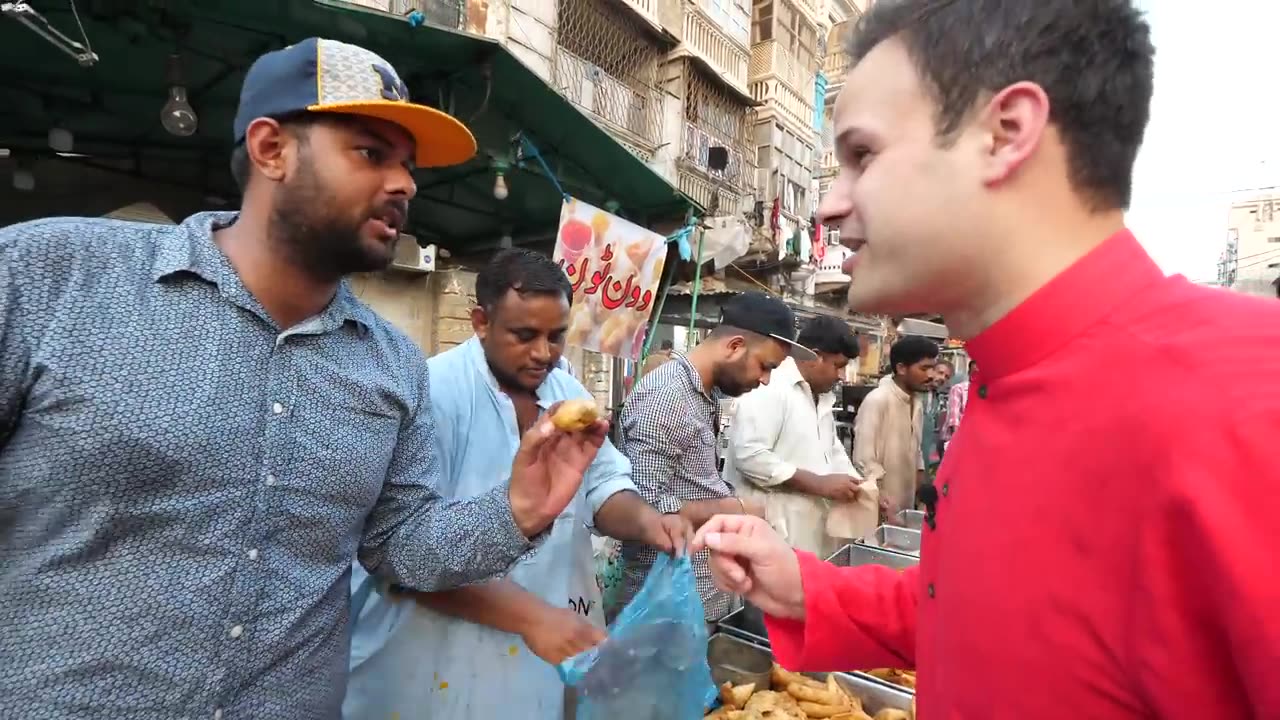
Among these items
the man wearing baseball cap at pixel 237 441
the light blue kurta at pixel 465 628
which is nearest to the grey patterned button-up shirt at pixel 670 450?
the light blue kurta at pixel 465 628

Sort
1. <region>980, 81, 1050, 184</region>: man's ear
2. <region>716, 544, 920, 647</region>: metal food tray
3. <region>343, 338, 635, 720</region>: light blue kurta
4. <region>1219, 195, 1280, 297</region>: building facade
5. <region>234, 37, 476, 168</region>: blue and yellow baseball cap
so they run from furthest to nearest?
<region>1219, 195, 1280, 297</region>: building facade, <region>716, 544, 920, 647</region>: metal food tray, <region>343, 338, 635, 720</region>: light blue kurta, <region>234, 37, 476, 168</region>: blue and yellow baseball cap, <region>980, 81, 1050, 184</region>: man's ear

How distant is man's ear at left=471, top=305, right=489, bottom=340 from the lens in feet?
8.01

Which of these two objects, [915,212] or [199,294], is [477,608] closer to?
[199,294]

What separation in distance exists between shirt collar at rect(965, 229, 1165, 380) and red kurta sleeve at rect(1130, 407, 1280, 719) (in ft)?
0.79

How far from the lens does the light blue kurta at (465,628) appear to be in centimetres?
195

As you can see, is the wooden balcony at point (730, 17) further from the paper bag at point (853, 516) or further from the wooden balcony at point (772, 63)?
the paper bag at point (853, 516)

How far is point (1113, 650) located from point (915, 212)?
2.00ft

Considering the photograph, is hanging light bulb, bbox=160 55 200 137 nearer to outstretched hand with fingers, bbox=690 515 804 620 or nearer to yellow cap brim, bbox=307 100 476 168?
yellow cap brim, bbox=307 100 476 168

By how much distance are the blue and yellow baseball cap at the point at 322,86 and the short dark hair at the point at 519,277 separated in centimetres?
95

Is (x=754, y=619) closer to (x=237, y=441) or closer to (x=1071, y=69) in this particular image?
(x=237, y=441)

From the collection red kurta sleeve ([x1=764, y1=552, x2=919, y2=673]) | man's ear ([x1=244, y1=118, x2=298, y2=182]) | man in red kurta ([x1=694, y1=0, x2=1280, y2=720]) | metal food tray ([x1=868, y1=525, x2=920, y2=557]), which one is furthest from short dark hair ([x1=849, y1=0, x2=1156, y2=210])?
metal food tray ([x1=868, y1=525, x2=920, y2=557])

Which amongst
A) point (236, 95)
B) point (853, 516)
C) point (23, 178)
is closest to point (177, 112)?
point (236, 95)

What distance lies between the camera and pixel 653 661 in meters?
1.97

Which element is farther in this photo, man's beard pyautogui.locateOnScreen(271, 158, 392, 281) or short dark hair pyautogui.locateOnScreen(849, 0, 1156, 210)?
man's beard pyautogui.locateOnScreen(271, 158, 392, 281)
